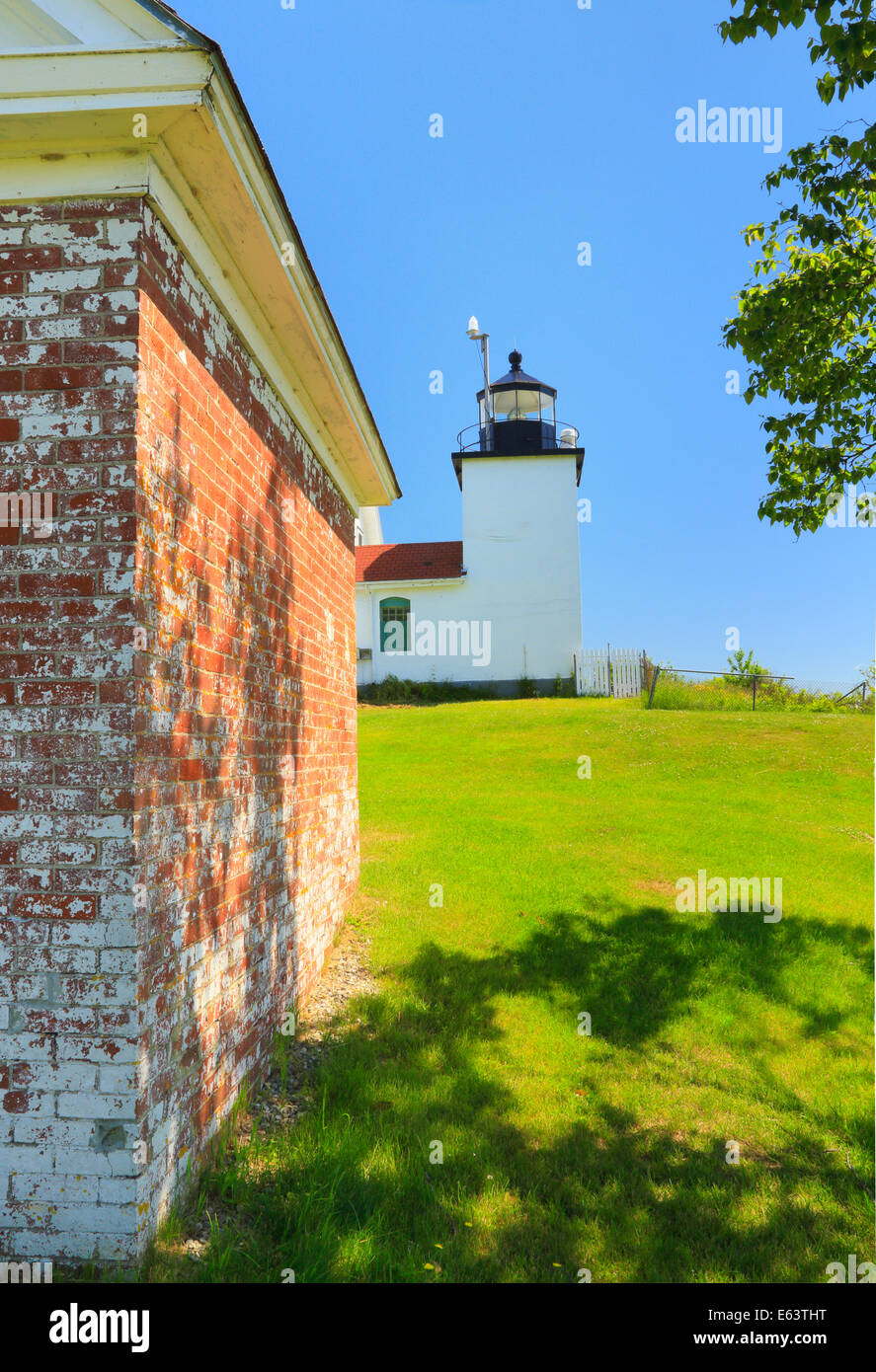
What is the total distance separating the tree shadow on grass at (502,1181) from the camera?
2.84 meters

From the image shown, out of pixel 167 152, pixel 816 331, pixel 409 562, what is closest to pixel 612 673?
pixel 409 562

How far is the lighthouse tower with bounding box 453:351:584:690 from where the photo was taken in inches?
961

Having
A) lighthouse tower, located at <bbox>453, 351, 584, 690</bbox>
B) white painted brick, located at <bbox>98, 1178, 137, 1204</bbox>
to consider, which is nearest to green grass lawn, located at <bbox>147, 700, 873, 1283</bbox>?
white painted brick, located at <bbox>98, 1178, 137, 1204</bbox>

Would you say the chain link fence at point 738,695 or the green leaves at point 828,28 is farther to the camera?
the chain link fence at point 738,695

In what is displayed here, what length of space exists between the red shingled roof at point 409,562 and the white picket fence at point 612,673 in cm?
509

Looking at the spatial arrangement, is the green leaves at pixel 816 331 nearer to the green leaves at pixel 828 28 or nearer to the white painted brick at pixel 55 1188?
the green leaves at pixel 828 28

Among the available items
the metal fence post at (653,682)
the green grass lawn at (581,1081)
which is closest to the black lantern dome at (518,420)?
the metal fence post at (653,682)

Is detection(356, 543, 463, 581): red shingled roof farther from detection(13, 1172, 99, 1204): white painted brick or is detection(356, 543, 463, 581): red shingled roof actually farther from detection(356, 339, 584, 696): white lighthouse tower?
detection(13, 1172, 99, 1204): white painted brick

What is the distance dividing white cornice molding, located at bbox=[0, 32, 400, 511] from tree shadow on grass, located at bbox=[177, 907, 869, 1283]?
3.82 metres

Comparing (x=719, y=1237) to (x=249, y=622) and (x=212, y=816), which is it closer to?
(x=212, y=816)

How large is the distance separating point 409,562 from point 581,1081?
2249 cm

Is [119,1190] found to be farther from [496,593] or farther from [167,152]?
[496,593]

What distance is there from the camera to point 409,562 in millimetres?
25750

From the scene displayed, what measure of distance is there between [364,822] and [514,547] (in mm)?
16005
